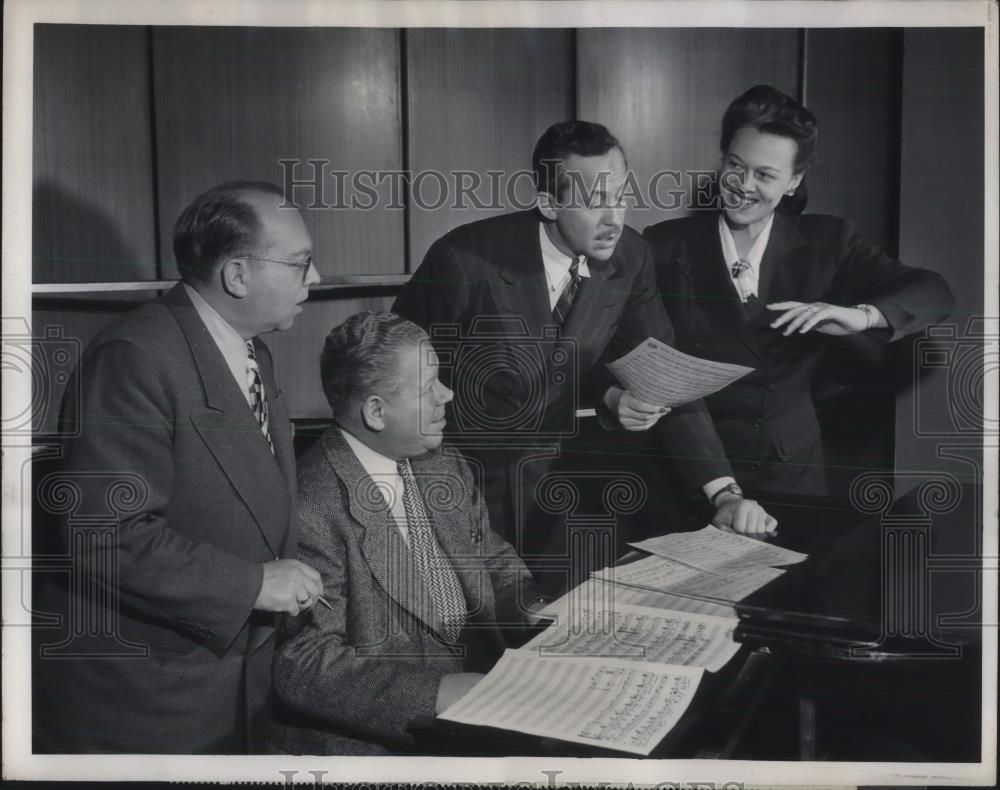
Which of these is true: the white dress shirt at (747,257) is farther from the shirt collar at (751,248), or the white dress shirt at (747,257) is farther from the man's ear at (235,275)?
the man's ear at (235,275)

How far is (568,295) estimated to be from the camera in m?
2.46

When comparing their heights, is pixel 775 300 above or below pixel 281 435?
above

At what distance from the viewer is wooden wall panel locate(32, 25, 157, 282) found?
2416mm

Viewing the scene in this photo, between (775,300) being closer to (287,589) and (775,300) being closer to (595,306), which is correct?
(595,306)

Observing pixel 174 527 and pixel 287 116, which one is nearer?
pixel 174 527

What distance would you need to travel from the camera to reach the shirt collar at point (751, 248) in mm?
2471

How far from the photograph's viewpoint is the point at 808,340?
97.0 inches

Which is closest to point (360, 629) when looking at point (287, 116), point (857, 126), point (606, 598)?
point (606, 598)

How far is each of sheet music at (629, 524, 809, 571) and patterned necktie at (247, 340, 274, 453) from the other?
97cm

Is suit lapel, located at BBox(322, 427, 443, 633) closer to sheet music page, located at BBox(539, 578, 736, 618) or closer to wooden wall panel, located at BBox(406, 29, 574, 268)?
sheet music page, located at BBox(539, 578, 736, 618)

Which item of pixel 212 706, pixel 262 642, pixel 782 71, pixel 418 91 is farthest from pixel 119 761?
pixel 782 71

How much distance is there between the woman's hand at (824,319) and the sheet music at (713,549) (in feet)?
1.77

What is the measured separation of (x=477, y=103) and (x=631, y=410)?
88cm

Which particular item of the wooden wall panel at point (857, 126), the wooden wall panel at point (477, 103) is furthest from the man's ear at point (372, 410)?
the wooden wall panel at point (857, 126)
